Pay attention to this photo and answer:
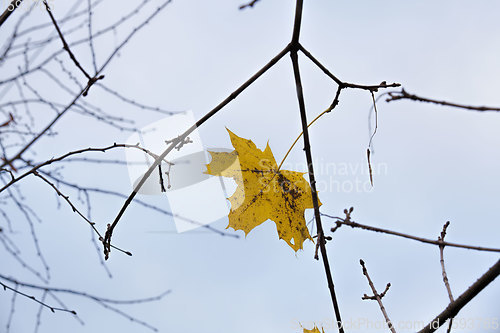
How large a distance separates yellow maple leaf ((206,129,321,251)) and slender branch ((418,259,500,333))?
345 millimetres

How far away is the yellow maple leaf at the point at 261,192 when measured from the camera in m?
1.01

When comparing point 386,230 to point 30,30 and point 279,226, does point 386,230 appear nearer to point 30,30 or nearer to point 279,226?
point 279,226

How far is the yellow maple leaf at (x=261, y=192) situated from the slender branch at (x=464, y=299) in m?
0.34

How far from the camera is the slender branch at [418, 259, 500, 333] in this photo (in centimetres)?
67

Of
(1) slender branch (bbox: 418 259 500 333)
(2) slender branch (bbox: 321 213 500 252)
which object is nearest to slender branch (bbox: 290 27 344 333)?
(2) slender branch (bbox: 321 213 500 252)

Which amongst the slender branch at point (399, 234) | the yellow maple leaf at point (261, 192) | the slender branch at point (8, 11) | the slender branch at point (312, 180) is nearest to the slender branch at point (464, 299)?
the slender branch at point (399, 234)

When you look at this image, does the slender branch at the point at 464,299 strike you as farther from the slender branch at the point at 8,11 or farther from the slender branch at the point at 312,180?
the slender branch at the point at 8,11

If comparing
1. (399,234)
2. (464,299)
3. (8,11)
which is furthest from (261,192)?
(8,11)

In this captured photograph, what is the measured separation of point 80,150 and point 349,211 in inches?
34.5

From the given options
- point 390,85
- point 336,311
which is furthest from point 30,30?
Result: point 336,311

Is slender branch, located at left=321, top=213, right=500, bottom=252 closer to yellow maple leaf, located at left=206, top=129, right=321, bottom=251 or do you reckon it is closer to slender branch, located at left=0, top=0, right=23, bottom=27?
yellow maple leaf, located at left=206, top=129, right=321, bottom=251

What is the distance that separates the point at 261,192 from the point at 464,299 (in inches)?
21.2

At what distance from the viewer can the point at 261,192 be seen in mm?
1045

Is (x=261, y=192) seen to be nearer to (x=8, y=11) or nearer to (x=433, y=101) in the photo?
(x=433, y=101)
